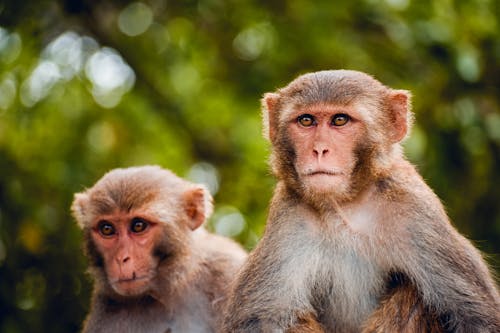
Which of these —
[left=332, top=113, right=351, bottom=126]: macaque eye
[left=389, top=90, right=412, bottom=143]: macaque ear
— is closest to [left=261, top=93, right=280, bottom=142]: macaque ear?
[left=332, top=113, right=351, bottom=126]: macaque eye

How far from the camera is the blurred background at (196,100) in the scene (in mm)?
12078

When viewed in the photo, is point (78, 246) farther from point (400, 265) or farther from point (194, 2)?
point (400, 265)

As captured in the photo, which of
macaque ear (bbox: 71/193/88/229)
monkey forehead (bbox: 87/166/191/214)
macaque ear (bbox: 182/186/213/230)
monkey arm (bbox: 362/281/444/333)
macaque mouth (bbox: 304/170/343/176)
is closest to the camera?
monkey arm (bbox: 362/281/444/333)

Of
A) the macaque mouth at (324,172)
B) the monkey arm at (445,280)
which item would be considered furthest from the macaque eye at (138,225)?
the monkey arm at (445,280)

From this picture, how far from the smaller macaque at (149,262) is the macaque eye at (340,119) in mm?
2440

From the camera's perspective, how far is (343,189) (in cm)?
757

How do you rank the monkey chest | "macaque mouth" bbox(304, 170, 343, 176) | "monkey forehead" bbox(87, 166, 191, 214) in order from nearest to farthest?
"macaque mouth" bbox(304, 170, 343, 176), the monkey chest, "monkey forehead" bbox(87, 166, 191, 214)

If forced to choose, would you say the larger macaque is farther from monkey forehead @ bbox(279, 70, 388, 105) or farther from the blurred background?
the blurred background

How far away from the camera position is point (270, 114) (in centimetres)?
824

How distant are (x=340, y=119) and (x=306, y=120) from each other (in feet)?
0.86

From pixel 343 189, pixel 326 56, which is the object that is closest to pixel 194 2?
pixel 326 56

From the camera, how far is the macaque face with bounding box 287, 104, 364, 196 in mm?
7477

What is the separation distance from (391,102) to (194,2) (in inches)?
213

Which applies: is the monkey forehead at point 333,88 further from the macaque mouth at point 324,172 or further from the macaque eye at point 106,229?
the macaque eye at point 106,229
